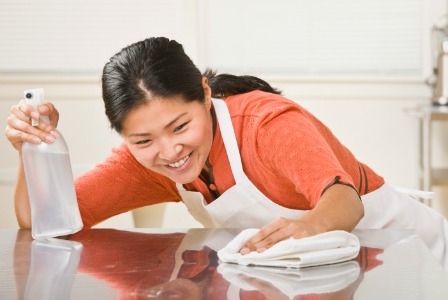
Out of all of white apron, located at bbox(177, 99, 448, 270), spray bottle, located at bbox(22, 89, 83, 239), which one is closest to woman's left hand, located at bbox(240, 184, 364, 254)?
white apron, located at bbox(177, 99, 448, 270)

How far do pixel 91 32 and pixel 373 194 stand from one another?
2.43 metres

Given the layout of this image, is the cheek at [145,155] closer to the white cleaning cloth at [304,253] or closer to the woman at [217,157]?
the woman at [217,157]

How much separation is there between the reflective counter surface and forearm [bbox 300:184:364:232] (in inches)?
1.9

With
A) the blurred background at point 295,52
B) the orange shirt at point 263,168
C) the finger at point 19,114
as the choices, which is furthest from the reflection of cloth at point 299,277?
the blurred background at point 295,52

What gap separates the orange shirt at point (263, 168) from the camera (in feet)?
4.53

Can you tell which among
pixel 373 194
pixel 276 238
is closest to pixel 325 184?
pixel 276 238

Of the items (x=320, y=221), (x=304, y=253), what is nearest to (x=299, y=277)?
(x=304, y=253)

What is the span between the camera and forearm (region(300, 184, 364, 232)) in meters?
1.24

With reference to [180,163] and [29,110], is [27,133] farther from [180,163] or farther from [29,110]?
[180,163]

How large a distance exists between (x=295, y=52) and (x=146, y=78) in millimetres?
2386

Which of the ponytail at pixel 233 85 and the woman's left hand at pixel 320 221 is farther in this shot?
the ponytail at pixel 233 85

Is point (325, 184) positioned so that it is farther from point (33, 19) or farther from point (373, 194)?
point (33, 19)

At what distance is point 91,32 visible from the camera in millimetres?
3891

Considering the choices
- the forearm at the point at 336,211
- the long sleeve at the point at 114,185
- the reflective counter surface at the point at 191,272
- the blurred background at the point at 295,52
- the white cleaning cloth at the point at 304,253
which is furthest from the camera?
the blurred background at the point at 295,52
